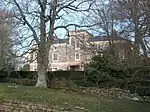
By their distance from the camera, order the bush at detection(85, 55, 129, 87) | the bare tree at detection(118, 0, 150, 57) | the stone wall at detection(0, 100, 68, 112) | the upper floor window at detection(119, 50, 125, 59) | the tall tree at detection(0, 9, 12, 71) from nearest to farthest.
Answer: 1. the bare tree at detection(118, 0, 150, 57)
2. the stone wall at detection(0, 100, 68, 112)
3. the upper floor window at detection(119, 50, 125, 59)
4. the tall tree at detection(0, 9, 12, 71)
5. the bush at detection(85, 55, 129, 87)

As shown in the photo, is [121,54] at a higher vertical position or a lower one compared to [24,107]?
higher

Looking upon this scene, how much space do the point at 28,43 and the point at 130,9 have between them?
1671 centimetres

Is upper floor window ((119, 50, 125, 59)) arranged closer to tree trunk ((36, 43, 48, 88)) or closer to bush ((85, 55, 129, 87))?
tree trunk ((36, 43, 48, 88))

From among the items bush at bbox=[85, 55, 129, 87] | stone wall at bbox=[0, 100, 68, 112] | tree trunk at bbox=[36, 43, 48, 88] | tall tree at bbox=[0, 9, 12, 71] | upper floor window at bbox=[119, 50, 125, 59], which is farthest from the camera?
bush at bbox=[85, 55, 129, 87]

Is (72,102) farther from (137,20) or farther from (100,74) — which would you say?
(100,74)

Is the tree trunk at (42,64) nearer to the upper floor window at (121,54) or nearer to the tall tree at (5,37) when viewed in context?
the tall tree at (5,37)

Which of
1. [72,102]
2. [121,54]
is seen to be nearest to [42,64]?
[72,102]

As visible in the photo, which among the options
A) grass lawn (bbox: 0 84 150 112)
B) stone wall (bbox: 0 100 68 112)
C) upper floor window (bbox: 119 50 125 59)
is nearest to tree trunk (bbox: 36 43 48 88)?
grass lawn (bbox: 0 84 150 112)

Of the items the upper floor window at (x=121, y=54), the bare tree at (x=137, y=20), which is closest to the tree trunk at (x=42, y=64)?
the upper floor window at (x=121, y=54)

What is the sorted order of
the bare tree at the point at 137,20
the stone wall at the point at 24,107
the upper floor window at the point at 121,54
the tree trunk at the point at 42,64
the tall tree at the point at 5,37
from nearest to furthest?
the bare tree at the point at 137,20 → the stone wall at the point at 24,107 → the upper floor window at the point at 121,54 → the tree trunk at the point at 42,64 → the tall tree at the point at 5,37

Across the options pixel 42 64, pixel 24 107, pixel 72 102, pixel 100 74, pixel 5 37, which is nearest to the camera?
pixel 24 107

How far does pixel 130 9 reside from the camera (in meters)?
13.7

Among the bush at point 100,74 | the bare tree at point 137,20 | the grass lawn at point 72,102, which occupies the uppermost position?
the bare tree at point 137,20

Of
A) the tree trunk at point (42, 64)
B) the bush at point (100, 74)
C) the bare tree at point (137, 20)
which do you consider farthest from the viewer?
the bush at point (100, 74)
